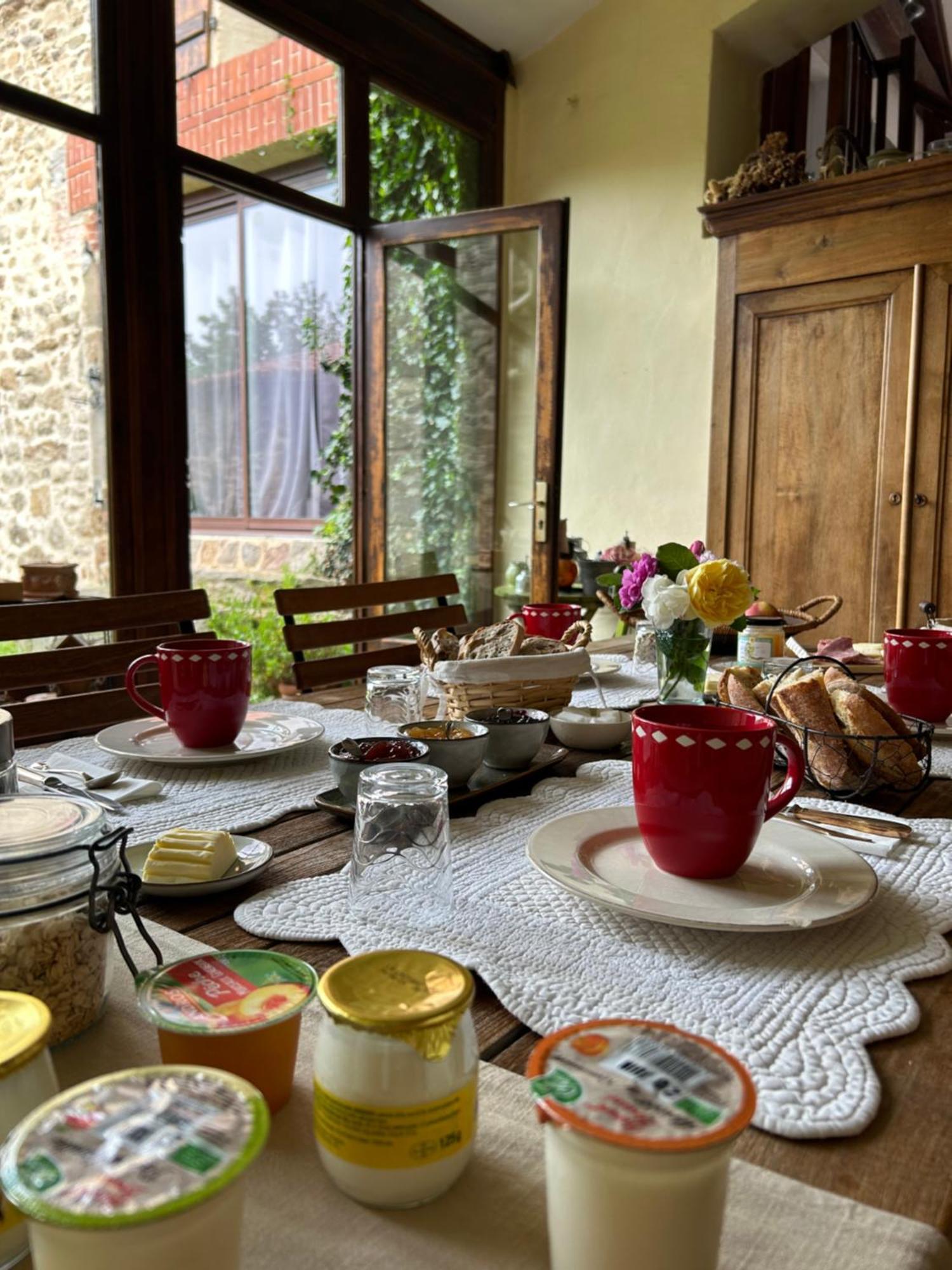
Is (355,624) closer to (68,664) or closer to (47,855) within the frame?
(68,664)

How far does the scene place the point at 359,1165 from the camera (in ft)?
1.29

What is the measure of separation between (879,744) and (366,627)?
1185 mm

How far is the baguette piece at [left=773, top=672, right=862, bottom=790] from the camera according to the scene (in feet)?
3.33

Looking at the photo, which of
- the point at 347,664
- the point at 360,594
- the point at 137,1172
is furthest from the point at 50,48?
the point at 137,1172

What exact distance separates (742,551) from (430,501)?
129 cm

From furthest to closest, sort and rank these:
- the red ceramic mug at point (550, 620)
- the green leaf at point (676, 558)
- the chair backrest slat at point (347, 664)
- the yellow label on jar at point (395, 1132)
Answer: the chair backrest slat at point (347, 664) → the red ceramic mug at point (550, 620) → the green leaf at point (676, 558) → the yellow label on jar at point (395, 1132)

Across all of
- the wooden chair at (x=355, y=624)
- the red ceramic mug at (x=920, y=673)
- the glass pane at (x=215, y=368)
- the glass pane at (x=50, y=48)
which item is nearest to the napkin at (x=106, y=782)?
the wooden chair at (x=355, y=624)

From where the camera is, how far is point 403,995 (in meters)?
0.41

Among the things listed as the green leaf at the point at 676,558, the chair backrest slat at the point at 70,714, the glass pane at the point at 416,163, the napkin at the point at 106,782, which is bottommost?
the chair backrest slat at the point at 70,714

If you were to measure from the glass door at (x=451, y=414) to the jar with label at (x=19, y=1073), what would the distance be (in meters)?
3.30

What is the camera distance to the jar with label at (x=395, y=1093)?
1.28 ft

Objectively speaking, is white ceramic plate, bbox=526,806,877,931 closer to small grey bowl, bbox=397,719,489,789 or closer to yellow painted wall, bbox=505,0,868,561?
small grey bowl, bbox=397,719,489,789

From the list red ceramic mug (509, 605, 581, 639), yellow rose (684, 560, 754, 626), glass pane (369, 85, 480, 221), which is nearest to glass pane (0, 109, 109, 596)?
glass pane (369, 85, 480, 221)

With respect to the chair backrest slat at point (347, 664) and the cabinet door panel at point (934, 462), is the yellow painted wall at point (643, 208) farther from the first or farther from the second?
the chair backrest slat at point (347, 664)
